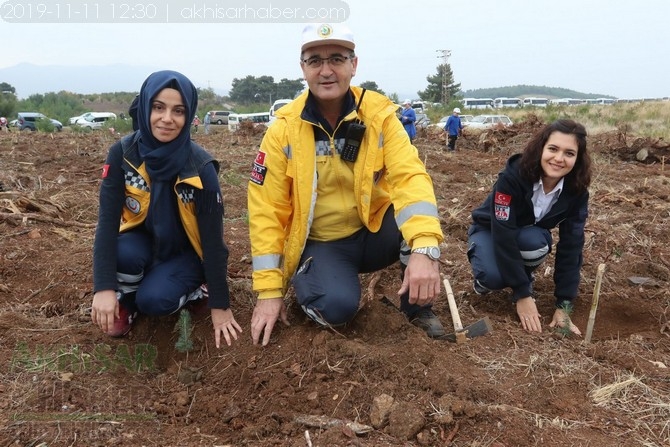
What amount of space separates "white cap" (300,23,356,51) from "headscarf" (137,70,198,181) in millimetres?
574

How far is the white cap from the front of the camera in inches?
86.8

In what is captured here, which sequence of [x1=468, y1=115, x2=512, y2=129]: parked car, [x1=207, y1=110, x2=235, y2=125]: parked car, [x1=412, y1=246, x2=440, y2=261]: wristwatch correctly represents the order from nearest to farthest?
[x1=412, y1=246, x2=440, y2=261]: wristwatch
[x1=468, y1=115, x2=512, y2=129]: parked car
[x1=207, y1=110, x2=235, y2=125]: parked car

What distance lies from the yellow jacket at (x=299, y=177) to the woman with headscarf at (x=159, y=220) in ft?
0.72

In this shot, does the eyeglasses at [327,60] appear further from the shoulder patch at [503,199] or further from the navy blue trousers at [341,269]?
the shoulder patch at [503,199]

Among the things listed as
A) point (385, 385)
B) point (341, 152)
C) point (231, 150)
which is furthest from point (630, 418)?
point (231, 150)

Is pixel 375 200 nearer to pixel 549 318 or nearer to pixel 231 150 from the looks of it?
pixel 549 318

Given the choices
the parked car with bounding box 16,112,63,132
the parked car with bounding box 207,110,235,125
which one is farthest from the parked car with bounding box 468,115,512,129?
the parked car with bounding box 16,112,63,132

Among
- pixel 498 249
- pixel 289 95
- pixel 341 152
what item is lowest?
pixel 498 249

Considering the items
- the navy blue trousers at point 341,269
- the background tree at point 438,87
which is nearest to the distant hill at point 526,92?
the background tree at point 438,87

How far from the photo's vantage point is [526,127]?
49.4ft

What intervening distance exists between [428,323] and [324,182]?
864 millimetres

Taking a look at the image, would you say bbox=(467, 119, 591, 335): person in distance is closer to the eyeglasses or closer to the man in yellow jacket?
the man in yellow jacket

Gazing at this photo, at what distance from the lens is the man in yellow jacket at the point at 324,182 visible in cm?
229

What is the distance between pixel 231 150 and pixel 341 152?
32.4 ft
